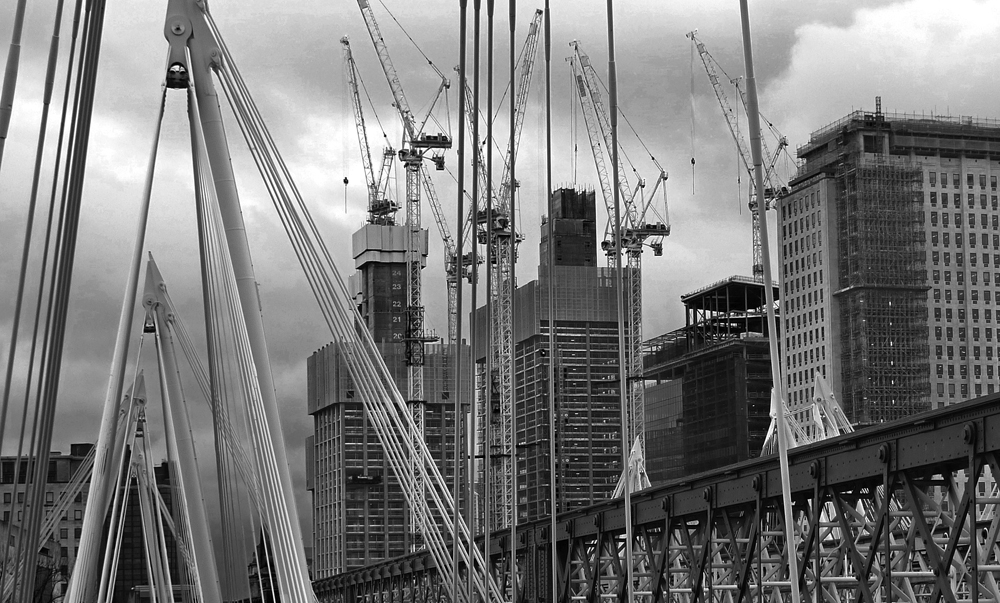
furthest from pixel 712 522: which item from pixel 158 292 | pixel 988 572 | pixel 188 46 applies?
pixel 188 46

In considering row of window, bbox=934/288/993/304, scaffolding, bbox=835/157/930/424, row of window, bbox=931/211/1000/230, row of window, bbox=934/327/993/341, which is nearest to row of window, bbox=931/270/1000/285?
row of window, bbox=934/288/993/304

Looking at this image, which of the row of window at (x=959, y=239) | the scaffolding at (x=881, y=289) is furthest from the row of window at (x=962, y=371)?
the row of window at (x=959, y=239)

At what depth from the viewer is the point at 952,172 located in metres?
193

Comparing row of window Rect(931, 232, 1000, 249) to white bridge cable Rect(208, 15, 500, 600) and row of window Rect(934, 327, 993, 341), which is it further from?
white bridge cable Rect(208, 15, 500, 600)

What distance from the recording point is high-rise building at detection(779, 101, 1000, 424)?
17850 cm

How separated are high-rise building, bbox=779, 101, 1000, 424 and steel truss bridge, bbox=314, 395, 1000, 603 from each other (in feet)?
336

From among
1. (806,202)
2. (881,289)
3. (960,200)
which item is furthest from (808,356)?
(960,200)

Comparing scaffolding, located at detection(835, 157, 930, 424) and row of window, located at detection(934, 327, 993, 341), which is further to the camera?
row of window, located at detection(934, 327, 993, 341)

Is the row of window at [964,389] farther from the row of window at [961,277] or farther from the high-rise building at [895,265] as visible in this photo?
the row of window at [961,277]

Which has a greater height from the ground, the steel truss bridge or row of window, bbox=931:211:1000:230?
row of window, bbox=931:211:1000:230

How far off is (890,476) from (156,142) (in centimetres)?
2042

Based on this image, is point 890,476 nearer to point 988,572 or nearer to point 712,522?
point 988,572

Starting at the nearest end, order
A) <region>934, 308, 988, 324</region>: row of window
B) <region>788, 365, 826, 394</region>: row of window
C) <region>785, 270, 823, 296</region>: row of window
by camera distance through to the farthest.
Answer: <region>934, 308, 988, 324</region>: row of window < <region>788, 365, 826, 394</region>: row of window < <region>785, 270, 823, 296</region>: row of window

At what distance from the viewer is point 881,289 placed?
181 metres
